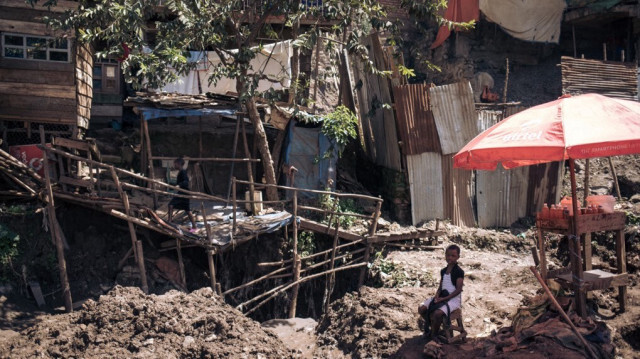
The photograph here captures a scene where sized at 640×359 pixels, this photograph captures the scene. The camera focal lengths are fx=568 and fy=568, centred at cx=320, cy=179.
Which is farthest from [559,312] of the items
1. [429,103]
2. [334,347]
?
[429,103]

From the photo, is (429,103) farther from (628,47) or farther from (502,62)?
(628,47)

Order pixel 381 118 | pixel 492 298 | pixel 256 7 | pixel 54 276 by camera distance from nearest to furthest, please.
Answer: pixel 492 298
pixel 54 276
pixel 256 7
pixel 381 118

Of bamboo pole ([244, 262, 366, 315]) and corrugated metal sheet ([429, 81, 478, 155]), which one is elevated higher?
corrugated metal sheet ([429, 81, 478, 155])

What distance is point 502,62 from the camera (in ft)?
67.4

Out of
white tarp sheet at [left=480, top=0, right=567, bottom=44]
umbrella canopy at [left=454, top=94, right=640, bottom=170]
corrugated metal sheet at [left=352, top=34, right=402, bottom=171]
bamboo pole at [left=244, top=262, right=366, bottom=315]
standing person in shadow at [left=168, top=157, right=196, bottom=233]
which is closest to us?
umbrella canopy at [left=454, top=94, right=640, bottom=170]

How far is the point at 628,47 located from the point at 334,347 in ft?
→ 53.3

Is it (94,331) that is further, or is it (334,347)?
(334,347)

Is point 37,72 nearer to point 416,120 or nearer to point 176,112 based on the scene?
point 176,112

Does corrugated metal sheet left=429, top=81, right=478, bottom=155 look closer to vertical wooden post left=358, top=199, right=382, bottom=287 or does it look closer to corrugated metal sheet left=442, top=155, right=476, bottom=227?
corrugated metal sheet left=442, top=155, right=476, bottom=227

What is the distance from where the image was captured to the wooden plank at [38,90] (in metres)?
11.9

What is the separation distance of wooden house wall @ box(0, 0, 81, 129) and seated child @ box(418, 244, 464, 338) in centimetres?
871

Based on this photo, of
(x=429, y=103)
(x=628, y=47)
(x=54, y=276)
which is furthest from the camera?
(x=628, y=47)

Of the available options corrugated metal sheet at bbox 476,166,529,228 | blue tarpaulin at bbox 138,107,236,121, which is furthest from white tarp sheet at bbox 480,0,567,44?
blue tarpaulin at bbox 138,107,236,121

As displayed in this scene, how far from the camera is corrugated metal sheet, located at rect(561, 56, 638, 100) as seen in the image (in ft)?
50.2
